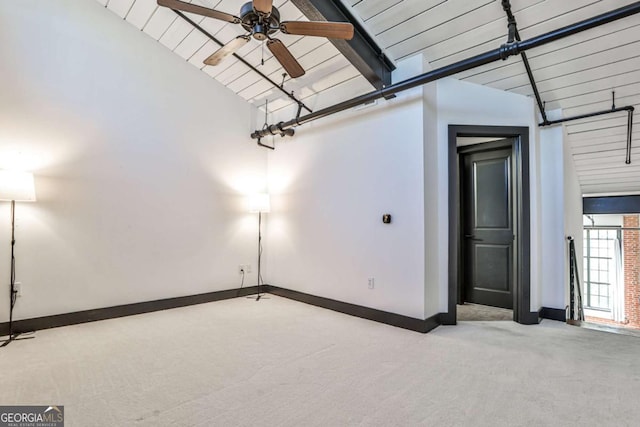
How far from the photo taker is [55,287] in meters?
3.30

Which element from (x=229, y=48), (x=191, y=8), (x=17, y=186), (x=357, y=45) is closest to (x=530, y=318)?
(x=357, y=45)

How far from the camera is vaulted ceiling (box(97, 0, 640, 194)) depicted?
264 centimetres

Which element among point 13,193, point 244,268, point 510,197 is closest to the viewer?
point 13,193

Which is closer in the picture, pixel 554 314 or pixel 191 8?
pixel 191 8

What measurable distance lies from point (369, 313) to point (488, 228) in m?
2.04

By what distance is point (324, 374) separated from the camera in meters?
2.27

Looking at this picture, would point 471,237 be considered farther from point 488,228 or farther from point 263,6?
point 263,6

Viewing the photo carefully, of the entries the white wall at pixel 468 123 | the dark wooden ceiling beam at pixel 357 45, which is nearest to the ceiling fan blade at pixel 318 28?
the dark wooden ceiling beam at pixel 357 45

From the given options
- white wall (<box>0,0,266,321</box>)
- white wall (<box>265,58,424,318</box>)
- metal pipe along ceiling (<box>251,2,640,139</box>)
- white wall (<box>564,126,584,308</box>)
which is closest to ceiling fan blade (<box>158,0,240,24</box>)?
metal pipe along ceiling (<box>251,2,640,139</box>)

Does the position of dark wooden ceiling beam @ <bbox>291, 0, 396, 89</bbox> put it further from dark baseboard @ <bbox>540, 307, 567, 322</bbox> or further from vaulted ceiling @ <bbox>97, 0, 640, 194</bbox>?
dark baseboard @ <bbox>540, 307, 567, 322</bbox>

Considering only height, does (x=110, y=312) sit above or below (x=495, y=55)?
below

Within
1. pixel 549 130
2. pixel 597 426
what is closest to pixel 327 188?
pixel 549 130

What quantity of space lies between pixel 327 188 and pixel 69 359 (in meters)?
2.99

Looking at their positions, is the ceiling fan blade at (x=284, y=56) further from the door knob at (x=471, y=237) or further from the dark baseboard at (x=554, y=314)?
the dark baseboard at (x=554, y=314)
